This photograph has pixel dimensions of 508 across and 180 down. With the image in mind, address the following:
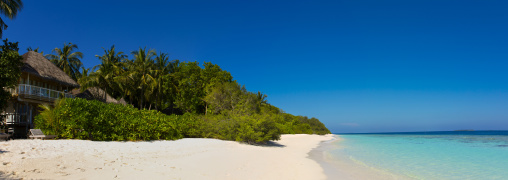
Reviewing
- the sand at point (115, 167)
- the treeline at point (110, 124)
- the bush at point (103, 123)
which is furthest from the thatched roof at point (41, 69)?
the sand at point (115, 167)

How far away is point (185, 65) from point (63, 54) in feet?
51.6

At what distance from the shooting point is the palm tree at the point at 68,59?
32831 mm

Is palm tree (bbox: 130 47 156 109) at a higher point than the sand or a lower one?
higher

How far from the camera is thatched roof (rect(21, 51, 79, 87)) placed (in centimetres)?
1744

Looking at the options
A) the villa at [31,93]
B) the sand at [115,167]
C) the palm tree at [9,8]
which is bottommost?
the sand at [115,167]

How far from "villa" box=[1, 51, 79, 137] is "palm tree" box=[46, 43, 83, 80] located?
13.9 meters

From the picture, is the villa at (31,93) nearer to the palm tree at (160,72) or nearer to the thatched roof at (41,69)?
the thatched roof at (41,69)

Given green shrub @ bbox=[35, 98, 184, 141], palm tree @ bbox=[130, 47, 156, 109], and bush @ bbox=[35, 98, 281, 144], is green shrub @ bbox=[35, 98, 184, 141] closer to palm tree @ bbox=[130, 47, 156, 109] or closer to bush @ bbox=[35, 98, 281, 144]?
bush @ bbox=[35, 98, 281, 144]

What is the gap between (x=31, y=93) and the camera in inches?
623

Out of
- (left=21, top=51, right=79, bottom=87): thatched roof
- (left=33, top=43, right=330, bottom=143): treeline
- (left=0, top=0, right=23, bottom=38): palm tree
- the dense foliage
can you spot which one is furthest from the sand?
(left=21, top=51, right=79, bottom=87): thatched roof

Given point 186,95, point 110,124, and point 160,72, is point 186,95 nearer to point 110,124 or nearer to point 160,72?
point 160,72

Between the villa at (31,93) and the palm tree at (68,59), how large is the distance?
1390 cm

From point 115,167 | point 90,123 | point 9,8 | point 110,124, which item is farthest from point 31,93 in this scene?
point 115,167

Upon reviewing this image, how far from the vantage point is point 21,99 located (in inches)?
618
